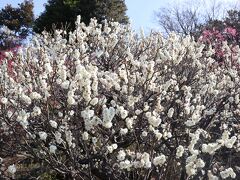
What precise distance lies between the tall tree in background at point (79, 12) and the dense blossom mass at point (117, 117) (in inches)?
449

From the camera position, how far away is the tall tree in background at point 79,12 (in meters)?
18.8

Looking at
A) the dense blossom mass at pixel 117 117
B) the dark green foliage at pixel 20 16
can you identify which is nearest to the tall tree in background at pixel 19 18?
the dark green foliage at pixel 20 16

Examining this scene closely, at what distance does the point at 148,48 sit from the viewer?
770 centimetres

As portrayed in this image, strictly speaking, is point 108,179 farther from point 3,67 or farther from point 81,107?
point 3,67

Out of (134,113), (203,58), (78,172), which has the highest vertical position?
(203,58)

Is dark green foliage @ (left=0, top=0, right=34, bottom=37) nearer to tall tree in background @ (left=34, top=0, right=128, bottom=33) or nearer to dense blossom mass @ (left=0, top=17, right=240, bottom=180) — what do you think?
tall tree in background @ (left=34, top=0, right=128, bottom=33)

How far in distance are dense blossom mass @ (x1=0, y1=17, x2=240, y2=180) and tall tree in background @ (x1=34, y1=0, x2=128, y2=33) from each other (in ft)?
37.4

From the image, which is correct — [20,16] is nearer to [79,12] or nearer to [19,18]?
[19,18]

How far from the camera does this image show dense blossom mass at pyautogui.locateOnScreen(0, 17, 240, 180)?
412cm

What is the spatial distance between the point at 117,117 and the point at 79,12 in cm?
1403

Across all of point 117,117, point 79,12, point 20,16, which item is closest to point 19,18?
point 20,16

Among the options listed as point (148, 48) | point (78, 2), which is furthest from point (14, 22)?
point (148, 48)

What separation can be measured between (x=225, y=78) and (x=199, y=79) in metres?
0.40

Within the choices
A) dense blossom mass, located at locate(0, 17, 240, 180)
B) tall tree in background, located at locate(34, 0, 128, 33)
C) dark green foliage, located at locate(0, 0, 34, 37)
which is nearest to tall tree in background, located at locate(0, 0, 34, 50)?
dark green foliage, located at locate(0, 0, 34, 37)
